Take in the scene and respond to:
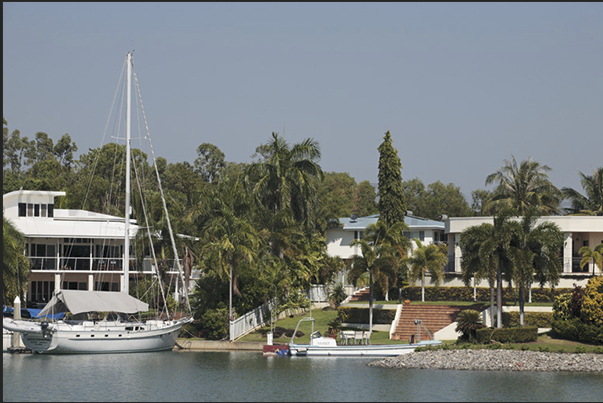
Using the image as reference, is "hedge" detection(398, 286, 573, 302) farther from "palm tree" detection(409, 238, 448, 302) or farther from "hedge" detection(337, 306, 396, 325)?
"hedge" detection(337, 306, 396, 325)

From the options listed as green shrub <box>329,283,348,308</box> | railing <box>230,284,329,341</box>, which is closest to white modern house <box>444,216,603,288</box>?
green shrub <box>329,283,348,308</box>

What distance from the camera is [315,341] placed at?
4516 cm

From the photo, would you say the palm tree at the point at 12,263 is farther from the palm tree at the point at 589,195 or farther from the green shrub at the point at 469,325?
the palm tree at the point at 589,195

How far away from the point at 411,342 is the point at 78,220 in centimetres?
2912

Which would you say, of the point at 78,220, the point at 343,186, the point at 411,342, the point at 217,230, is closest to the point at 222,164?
the point at 343,186

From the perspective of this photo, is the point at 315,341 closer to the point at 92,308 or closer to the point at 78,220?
the point at 92,308

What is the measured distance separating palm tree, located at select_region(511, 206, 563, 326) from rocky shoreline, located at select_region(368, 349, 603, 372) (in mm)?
4861

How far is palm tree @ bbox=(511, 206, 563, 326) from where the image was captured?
44969 millimetres

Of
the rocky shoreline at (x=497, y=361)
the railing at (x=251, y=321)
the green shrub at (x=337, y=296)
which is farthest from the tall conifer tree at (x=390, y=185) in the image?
the rocky shoreline at (x=497, y=361)

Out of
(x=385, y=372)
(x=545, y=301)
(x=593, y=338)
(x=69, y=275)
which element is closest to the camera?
(x=385, y=372)

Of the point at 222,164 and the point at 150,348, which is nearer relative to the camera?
the point at 150,348

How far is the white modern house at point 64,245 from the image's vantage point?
5981 centimetres

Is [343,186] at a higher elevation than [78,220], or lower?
higher

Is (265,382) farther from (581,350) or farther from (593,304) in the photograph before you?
(593,304)
